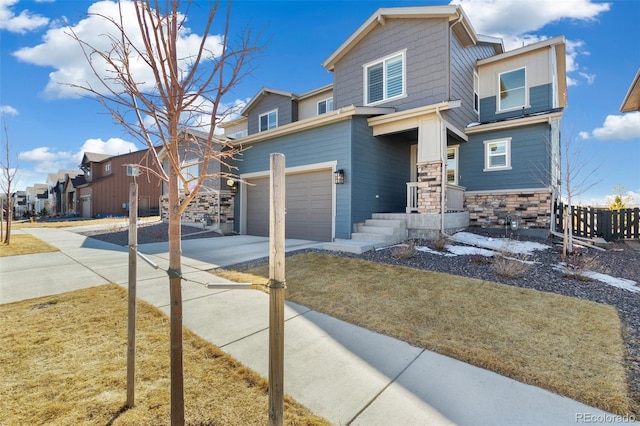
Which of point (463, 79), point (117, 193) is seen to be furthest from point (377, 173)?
point (117, 193)

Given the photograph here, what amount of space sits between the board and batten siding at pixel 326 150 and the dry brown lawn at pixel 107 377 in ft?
19.3

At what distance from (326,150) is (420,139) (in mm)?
2871

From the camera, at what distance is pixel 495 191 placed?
10430 millimetres

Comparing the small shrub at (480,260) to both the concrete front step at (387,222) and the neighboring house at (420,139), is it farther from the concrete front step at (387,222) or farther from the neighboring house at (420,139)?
the concrete front step at (387,222)

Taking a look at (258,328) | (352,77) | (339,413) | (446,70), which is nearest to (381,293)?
(258,328)

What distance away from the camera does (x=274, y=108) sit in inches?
603

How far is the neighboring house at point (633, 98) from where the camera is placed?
26.1ft

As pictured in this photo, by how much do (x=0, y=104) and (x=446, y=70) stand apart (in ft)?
45.4

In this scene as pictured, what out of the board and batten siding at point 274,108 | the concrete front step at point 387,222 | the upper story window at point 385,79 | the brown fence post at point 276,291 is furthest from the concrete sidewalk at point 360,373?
the board and batten siding at point 274,108

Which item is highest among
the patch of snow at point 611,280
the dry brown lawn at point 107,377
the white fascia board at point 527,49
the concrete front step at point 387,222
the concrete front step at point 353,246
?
the white fascia board at point 527,49

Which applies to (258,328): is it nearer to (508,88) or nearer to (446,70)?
(446,70)

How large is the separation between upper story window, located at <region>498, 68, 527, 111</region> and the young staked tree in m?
12.8

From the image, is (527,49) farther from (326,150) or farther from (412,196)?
(326,150)

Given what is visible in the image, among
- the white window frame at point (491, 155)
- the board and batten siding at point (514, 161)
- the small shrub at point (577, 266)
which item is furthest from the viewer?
the white window frame at point (491, 155)
